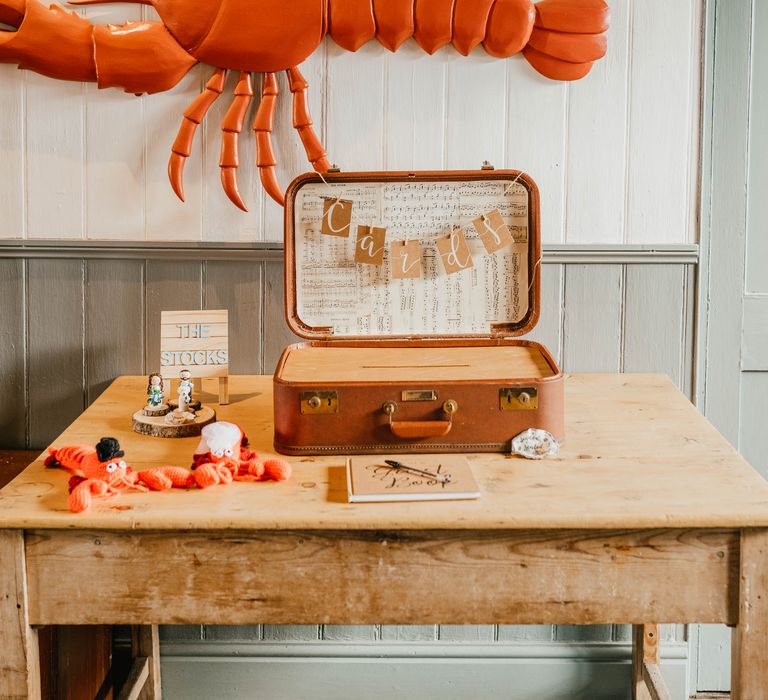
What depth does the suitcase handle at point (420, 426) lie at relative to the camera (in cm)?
141

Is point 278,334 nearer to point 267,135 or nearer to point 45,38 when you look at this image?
point 267,135

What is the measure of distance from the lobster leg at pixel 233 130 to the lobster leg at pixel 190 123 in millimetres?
46

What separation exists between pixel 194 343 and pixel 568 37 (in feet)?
3.62

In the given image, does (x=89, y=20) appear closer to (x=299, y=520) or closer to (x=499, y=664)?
(x=299, y=520)

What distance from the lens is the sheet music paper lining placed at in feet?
5.81

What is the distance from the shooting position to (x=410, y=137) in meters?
1.96

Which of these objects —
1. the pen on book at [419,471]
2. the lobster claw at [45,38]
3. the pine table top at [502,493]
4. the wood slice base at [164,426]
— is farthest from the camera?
the lobster claw at [45,38]

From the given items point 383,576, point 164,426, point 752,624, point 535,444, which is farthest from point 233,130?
point 752,624

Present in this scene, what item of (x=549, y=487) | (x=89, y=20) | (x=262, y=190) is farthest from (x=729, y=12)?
(x=89, y=20)

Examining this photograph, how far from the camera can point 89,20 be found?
75.1 inches

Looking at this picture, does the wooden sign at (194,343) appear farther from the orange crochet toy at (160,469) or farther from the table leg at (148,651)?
the table leg at (148,651)

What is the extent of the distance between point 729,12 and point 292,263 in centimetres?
123

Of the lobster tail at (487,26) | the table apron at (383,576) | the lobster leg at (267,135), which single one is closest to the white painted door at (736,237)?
the lobster tail at (487,26)

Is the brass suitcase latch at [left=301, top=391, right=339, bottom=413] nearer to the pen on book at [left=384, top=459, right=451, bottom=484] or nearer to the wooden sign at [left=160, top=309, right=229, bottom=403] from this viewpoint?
the pen on book at [left=384, top=459, right=451, bottom=484]
